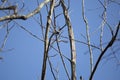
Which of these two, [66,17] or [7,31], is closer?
[66,17]

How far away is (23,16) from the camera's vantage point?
3.29ft

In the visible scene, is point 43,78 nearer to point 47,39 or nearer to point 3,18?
point 47,39

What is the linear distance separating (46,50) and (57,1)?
633 mm

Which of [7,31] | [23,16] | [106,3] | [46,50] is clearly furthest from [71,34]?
[106,3]

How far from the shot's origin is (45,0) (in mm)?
1201

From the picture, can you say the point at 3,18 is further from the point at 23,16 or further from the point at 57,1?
the point at 57,1

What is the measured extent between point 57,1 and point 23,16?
774 millimetres

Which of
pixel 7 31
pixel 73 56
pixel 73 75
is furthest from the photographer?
pixel 7 31

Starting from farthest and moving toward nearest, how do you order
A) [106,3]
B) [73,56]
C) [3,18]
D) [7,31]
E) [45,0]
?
[106,3] → [7,31] → [73,56] → [45,0] → [3,18]

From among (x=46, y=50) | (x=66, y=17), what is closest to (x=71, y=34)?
(x=66, y=17)

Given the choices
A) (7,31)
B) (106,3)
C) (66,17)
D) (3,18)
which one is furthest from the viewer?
(106,3)

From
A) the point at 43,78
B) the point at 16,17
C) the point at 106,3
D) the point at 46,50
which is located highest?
the point at 106,3

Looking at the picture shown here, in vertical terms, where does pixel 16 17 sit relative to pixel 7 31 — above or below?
below

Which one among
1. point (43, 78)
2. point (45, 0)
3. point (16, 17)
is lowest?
point (43, 78)
